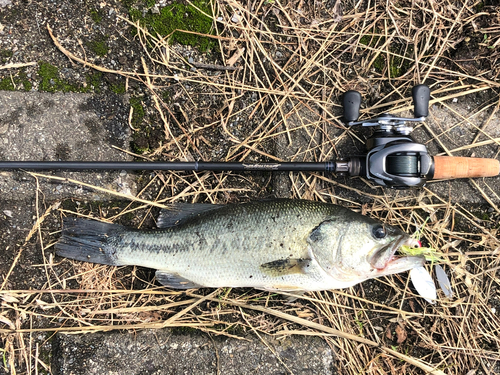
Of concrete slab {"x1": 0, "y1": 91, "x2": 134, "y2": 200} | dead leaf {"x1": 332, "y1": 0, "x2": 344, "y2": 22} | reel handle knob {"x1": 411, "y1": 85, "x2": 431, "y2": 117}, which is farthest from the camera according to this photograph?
dead leaf {"x1": 332, "y1": 0, "x2": 344, "y2": 22}

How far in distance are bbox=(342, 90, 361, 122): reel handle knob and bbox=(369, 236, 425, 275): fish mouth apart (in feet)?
3.99

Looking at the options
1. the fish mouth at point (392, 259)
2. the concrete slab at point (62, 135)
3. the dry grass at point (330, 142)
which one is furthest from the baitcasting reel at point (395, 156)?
the concrete slab at point (62, 135)

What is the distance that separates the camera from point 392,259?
286cm

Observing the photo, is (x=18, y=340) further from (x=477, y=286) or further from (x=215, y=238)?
(x=477, y=286)

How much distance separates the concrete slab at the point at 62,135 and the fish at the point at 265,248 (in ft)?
1.86

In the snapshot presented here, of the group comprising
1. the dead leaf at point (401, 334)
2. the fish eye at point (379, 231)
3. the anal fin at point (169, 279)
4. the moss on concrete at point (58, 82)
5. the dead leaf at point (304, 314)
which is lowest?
the dead leaf at point (401, 334)

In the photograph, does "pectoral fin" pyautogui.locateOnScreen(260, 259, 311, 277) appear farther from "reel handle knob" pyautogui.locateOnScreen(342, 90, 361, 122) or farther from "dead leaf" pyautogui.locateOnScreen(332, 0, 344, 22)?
"dead leaf" pyautogui.locateOnScreen(332, 0, 344, 22)

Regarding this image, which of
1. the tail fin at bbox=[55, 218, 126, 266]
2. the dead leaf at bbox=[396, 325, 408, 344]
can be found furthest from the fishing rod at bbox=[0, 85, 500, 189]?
the dead leaf at bbox=[396, 325, 408, 344]

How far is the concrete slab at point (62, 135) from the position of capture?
10.7 feet

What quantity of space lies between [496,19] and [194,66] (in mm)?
3142

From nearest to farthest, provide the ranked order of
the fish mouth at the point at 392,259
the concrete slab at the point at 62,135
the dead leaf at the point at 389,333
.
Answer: the fish mouth at the point at 392,259 → the concrete slab at the point at 62,135 → the dead leaf at the point at 389,333

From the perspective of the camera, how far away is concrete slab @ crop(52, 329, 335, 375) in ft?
10.4

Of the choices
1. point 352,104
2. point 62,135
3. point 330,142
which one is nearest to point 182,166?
point 62,135

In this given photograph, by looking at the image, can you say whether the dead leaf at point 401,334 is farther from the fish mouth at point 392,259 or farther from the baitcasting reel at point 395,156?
the baitcasting reel at point 395,156
